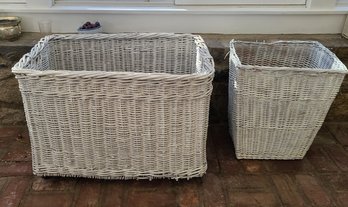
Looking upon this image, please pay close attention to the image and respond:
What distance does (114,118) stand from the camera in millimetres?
1384

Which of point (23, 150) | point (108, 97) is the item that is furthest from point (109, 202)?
point (23, 150)

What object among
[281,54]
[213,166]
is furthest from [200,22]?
[213,166]

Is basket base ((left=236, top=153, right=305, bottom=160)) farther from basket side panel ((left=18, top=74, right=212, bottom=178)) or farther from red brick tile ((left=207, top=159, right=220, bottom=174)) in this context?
basket side panel ((left=18, top=74, right=212, bottom=178))

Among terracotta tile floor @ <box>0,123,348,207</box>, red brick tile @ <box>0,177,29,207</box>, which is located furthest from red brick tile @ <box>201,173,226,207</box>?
red brick tile @ <box>0,177,29,207</box>

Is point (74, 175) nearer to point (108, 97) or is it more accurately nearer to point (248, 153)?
point (108, 97)

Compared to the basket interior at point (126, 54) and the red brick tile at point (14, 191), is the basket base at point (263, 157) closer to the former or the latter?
the basket interior at point (126, 54)

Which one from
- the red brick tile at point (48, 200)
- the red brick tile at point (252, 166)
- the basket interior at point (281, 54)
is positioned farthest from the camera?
the basket interior at point (281, 54)

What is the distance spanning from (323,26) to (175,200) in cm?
140

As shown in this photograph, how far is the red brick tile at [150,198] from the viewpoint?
4.72ft

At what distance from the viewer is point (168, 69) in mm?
1793

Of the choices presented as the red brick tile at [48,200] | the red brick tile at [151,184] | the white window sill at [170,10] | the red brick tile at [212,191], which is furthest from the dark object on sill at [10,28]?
the red brick tile at [212,191]

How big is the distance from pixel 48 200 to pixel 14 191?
18 cm

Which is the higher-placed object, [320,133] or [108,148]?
[108,148]

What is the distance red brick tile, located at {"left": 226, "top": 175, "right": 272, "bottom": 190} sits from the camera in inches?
60.9
